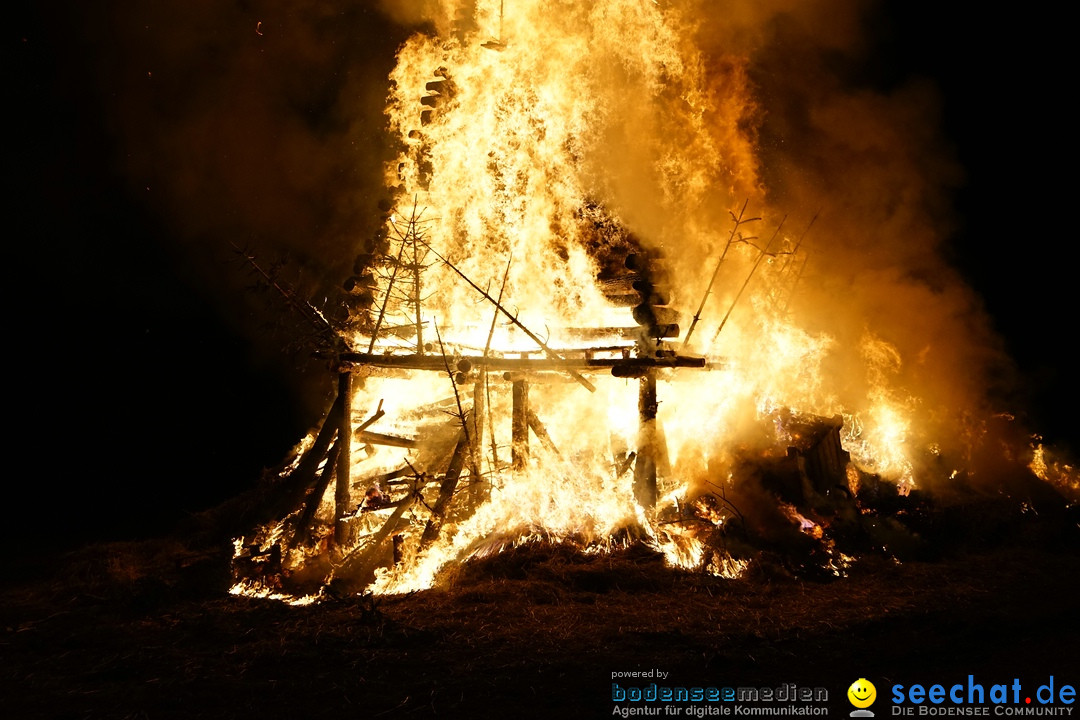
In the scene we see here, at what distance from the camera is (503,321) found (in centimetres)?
1265

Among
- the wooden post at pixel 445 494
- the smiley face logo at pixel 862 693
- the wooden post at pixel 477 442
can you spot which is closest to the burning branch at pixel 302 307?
the wooden post at pixel 477 442

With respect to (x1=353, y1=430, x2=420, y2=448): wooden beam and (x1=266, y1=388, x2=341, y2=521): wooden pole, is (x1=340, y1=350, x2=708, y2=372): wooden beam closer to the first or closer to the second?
(x1=266, y1=388, x2=341, y2=521): wooden pole

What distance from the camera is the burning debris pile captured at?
10453 mm

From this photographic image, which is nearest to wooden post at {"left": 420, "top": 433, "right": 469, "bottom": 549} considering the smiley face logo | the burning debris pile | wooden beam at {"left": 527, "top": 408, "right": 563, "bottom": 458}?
the burning debris pile

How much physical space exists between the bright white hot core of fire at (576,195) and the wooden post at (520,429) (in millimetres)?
1177

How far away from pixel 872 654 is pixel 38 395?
77.9 feet

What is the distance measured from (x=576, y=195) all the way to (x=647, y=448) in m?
5.91

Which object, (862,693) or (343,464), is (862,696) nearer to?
(862,693)

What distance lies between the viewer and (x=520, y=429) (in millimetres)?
11102

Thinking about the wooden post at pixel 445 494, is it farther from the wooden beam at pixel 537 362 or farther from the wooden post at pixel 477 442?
the wooden beam at pixel 537 362

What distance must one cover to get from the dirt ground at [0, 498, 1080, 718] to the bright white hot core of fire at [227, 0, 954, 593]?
11.8 ft

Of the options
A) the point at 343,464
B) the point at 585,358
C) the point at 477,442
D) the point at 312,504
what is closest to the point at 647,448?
the point at 585,358

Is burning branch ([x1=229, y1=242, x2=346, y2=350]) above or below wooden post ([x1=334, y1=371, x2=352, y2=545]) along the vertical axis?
above

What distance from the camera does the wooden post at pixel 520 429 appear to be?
35.9 feet
